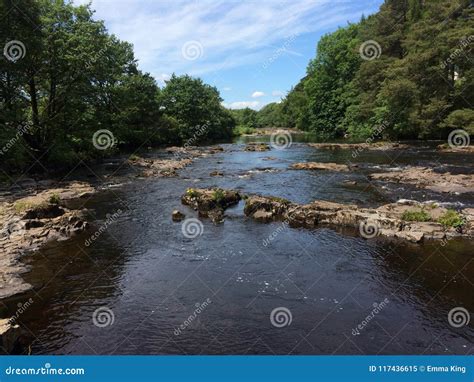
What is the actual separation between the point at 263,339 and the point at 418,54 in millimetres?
49598

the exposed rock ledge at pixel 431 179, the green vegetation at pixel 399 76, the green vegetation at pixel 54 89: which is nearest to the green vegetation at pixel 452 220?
the exposed rock ledge at pixel 431 179

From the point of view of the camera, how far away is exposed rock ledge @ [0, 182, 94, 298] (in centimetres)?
1344

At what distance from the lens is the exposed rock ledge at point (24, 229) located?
529 inches

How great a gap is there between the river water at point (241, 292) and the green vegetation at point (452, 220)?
140 cm

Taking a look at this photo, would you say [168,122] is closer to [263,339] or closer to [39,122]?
[39,122]

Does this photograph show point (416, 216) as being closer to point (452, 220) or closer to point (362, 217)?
point (452, 220)

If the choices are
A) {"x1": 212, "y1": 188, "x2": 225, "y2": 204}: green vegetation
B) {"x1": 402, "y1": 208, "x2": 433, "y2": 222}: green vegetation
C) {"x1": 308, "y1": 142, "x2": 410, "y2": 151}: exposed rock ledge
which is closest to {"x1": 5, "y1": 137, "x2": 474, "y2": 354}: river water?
{"x1": 212, "y1": 188, "x2": 225, "y2": 204}: green vegetation

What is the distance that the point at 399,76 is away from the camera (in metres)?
52.0

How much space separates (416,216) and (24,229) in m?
18.2

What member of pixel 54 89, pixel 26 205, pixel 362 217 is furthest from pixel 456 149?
pixel 26 205

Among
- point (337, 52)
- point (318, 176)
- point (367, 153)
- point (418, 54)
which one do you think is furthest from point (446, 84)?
point (337, 52)

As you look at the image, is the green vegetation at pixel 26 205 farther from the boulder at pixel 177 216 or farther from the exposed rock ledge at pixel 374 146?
the exposed rock ledge at pixel 374 146

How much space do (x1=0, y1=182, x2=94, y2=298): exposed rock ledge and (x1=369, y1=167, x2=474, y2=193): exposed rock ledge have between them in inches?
859

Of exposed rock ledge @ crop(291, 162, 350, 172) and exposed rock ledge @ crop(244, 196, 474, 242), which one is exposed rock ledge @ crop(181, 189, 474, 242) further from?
exposed rock ledge @ crop(291, 162, 350, 172)
